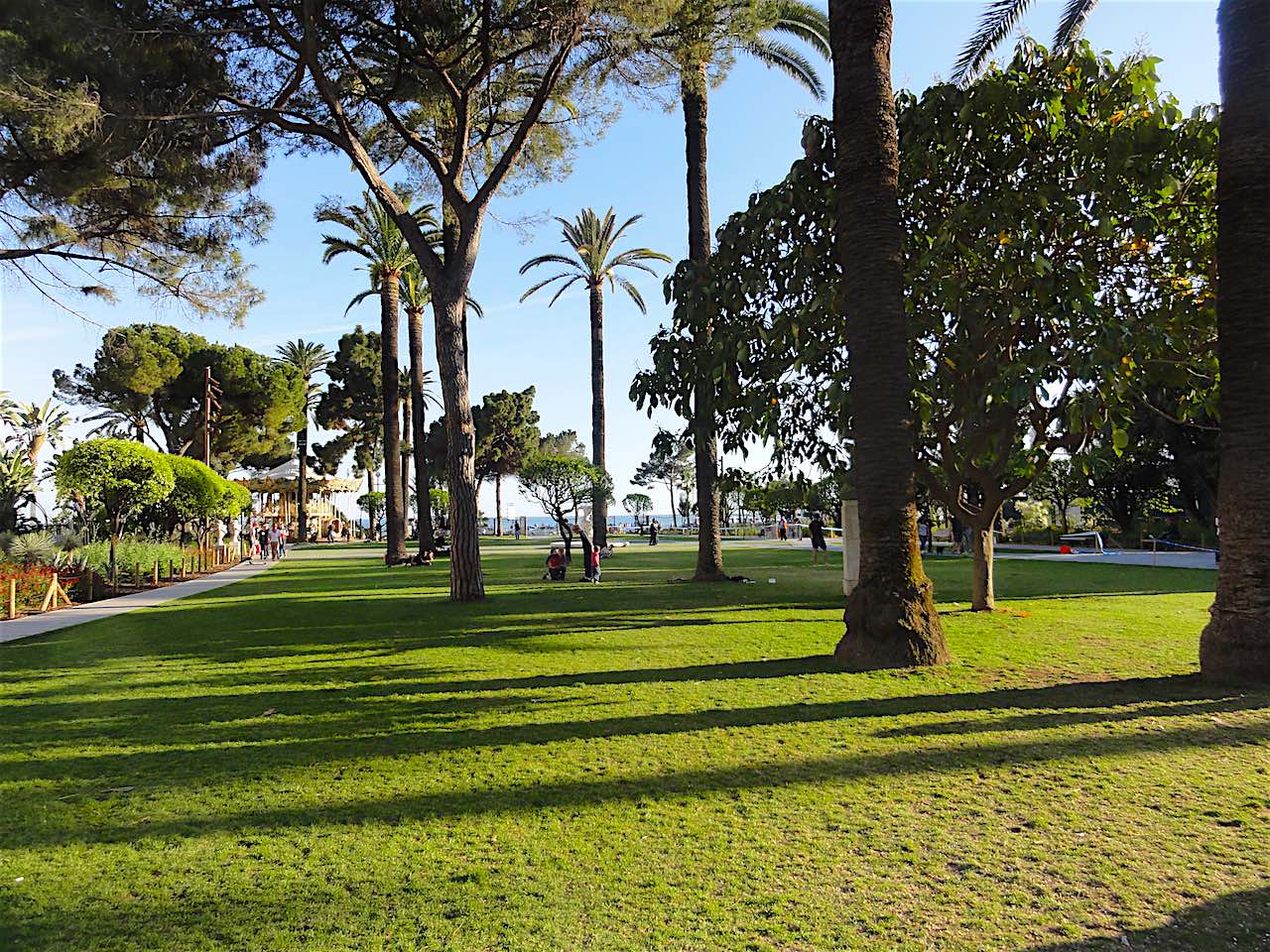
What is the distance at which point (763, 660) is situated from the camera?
842 centimetres

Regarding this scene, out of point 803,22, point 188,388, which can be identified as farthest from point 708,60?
point 188,388

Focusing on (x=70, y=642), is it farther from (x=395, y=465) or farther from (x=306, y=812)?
(x=395, y=465)

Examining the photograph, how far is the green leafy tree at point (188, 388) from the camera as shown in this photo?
43656 millimetres

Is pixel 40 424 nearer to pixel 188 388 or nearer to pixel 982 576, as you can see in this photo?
pixel 188 388

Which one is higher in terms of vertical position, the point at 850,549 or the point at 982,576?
the point at 850,549

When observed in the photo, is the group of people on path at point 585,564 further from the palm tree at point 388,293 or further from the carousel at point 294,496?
the carousel at point 294,496

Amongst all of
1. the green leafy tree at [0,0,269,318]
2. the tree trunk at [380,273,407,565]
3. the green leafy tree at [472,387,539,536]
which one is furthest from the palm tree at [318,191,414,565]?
the green leafy tree at [472,387,539,536]

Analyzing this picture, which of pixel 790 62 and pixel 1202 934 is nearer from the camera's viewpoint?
pixel 1202 934

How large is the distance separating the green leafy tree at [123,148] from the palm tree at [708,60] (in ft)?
26.4

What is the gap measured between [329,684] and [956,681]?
18.4 feet

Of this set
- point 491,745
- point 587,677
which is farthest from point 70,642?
point 491,745

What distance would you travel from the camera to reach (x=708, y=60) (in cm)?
1566

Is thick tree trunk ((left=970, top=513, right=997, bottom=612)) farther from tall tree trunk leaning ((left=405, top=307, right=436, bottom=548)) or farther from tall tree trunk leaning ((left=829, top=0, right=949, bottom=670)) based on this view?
tall tree trunk leaning ((left=405, top=307, right=436, bottom=548))

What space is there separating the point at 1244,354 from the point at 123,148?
14798 mm
